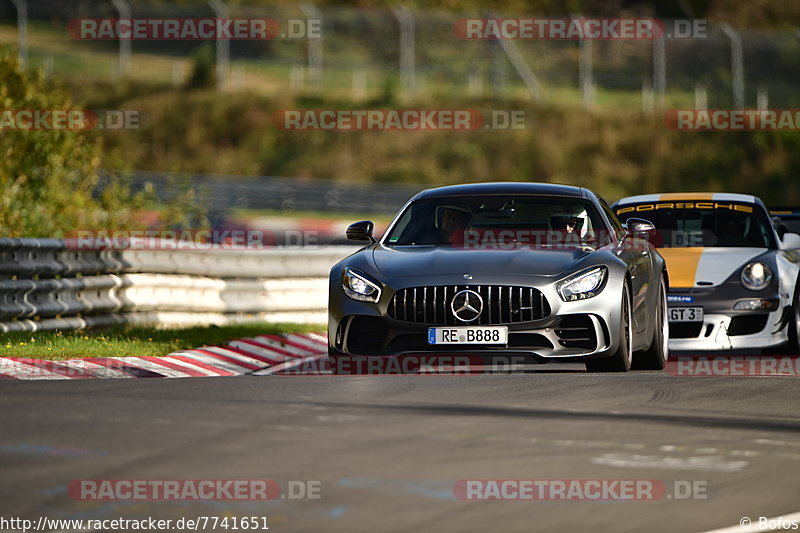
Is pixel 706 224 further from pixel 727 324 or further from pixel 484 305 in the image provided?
pixel 484 305

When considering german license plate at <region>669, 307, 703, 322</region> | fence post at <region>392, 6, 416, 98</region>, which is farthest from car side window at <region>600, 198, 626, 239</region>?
fence post at <region>392, 6, 416, 98</region>

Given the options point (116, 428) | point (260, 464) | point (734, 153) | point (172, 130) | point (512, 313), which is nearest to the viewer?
point (260, 464)

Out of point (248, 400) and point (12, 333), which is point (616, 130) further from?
point (248, 400)

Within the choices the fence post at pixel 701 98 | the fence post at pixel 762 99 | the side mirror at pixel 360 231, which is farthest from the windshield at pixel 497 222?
the fence post at pixel 762 99

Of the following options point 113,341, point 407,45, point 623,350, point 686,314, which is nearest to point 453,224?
point 623,350

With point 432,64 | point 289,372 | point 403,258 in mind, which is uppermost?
point 432,64

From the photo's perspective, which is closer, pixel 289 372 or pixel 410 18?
pixel 289 372

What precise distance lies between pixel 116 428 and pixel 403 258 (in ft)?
11.5

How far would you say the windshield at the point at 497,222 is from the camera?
10922mm

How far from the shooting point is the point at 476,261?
10133 millimetres

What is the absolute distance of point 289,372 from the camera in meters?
12.3

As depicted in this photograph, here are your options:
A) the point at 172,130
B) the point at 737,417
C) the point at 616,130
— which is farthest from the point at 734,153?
the point at 737,417

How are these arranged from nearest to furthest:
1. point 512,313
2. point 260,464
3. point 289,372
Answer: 1. point 260,464
2. point 512,313
3. point 289,372

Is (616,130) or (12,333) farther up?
(616,130)
